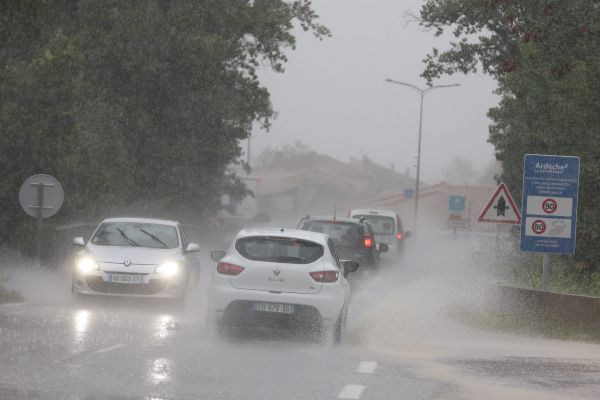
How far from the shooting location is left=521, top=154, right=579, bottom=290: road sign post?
71.8 feet

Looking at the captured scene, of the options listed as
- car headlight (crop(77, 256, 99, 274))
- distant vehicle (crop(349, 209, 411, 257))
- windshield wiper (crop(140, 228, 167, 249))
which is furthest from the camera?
distant vehicle (crop(349, 209, 411, 257))

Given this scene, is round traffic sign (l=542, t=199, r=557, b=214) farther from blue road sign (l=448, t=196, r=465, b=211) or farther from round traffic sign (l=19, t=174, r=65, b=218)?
blue road sign (l=448, t=196, r=465, b=211)

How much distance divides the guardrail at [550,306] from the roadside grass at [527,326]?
2.6 inches

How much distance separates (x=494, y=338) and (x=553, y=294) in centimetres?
188

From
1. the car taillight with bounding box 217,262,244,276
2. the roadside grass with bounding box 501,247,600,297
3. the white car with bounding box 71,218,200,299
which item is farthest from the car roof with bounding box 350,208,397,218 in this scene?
the car taillight with bounding box 217,262,244,276

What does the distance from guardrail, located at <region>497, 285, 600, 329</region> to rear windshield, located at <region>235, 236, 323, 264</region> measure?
491 centimetres

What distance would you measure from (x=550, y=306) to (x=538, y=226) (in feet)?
6.22

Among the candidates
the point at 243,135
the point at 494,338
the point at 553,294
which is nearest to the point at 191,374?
the point at 494,338

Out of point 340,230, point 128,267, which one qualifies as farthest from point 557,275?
point 128,267

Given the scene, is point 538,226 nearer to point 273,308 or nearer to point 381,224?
point 273,308

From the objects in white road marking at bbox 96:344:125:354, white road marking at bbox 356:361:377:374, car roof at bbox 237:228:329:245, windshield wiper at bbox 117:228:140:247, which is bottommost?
white road marking at bbox 96:344:125:354

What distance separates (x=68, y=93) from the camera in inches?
1150

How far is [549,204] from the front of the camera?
2200 centimetres

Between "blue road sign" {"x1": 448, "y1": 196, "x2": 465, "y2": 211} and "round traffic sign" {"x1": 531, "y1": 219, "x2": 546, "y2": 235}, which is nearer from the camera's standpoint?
"round traffic sign" {"x1": 531, "y1": 219, "x2": 546, "y2": 235}
